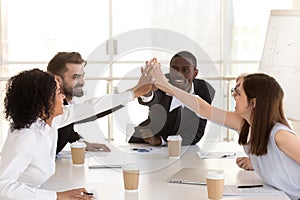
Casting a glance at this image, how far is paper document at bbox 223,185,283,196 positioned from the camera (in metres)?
2.05

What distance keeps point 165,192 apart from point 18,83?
2.10 ft

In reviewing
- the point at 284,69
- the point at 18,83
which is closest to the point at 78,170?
the point at 18,83

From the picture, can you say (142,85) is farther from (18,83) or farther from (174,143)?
(18,83)

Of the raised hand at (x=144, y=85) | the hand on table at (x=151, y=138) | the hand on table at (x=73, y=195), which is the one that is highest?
the raised hand at (x=144, y=85)

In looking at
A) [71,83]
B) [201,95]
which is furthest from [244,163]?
[71,83]

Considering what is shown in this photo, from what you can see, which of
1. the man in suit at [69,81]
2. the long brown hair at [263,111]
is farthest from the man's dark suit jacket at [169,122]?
the long brown hair at [263,111]

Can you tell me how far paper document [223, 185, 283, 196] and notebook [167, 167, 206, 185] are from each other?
118 millimetres

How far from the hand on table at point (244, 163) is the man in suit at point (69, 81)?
2.16 ft

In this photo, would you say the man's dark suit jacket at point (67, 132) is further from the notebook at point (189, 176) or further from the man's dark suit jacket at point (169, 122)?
the notebook at point (189, 176)

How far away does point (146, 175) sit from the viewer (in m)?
2.38

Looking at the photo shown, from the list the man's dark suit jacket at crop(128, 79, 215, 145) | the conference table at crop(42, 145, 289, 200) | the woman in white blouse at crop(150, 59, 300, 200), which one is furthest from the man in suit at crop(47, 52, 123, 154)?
the woman in white blouse at crop(150, 59, 300, 200)

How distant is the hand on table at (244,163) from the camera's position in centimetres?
249

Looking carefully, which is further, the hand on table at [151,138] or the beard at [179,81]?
A: the hand on table at [151,138]

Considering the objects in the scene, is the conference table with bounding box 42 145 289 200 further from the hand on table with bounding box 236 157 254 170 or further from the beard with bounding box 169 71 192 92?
the beard with bounding box 169 71 192 92
